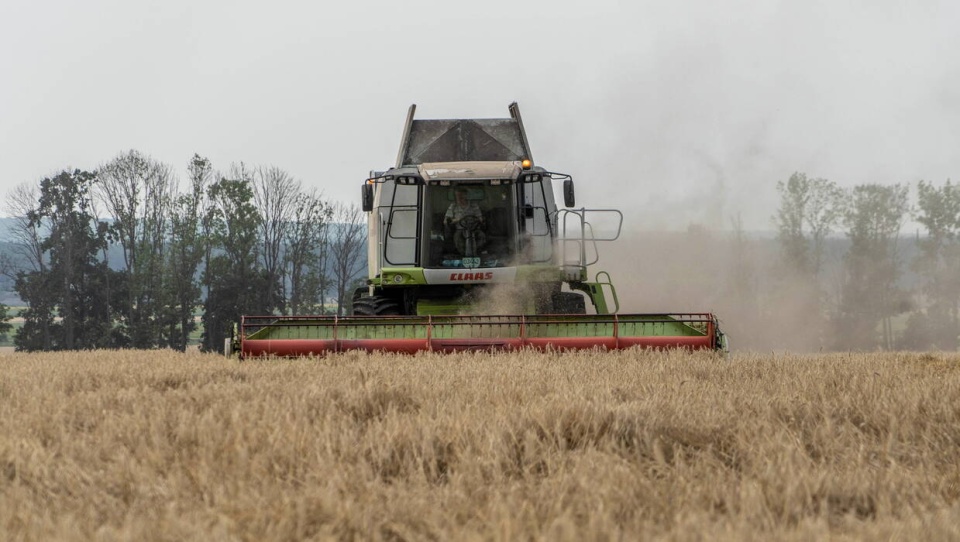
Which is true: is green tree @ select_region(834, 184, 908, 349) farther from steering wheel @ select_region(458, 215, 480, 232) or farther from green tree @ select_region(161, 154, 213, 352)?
steering wheel @ select_region(458, 215, 480, 232)

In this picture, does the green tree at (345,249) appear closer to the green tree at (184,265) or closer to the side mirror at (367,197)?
the green tree at (184,265)

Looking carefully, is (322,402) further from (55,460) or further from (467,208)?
(467,208)

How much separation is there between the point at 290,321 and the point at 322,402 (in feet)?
15.0

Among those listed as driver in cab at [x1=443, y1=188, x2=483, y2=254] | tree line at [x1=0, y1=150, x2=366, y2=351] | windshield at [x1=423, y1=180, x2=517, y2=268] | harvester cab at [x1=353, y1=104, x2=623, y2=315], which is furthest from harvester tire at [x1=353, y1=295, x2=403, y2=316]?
tree line at [x1=0, y1=150, x2=366, y2=351]

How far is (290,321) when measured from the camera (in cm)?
913

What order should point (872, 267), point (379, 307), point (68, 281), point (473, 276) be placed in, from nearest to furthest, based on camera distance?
point (473, 276) < point (379, 307) < point (68, 281) < point (872, 267)

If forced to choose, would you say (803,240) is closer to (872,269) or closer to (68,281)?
(872,269)

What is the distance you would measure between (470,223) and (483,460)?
752 centimetres

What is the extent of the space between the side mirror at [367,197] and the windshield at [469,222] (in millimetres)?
609

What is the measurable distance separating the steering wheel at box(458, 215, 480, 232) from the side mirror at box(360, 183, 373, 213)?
39.5 inches

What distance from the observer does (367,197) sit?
415 inches

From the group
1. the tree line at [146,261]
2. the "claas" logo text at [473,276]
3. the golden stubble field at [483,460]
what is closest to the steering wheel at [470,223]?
the "claas" logo text at [473,276]

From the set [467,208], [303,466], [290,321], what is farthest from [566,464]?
[467,208]

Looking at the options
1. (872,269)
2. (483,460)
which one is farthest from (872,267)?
(483,460)
